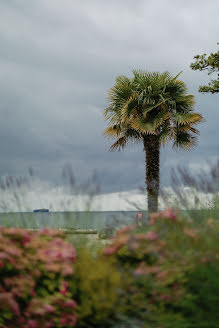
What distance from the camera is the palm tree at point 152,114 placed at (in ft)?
51.9

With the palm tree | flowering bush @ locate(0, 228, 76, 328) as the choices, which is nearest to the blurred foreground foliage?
flowering bush @ locate(0, 228, 76, 328)

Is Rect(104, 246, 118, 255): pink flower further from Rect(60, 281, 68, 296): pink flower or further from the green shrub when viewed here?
Rect(60, 281, 68, 296): pink flower

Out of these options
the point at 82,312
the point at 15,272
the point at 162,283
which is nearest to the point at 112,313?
the point at 82,312

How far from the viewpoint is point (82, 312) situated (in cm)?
331

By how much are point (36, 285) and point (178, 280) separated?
119cm

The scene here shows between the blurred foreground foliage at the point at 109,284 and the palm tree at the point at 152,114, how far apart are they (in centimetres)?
Answer: 1203

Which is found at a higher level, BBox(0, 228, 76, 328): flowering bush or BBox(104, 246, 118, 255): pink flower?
BBox(104, 246, 118, 255): pink flower

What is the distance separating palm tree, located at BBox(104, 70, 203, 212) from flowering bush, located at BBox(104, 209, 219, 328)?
12.0m

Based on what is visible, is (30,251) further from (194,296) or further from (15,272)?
(194,296)

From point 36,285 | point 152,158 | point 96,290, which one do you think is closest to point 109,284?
point 96,290

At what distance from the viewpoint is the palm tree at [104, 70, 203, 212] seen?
15.8m

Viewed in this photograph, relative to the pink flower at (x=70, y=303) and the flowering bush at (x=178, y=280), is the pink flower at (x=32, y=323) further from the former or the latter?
the flowering bush at (x=178, y=280)

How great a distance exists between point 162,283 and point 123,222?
1.16 meters

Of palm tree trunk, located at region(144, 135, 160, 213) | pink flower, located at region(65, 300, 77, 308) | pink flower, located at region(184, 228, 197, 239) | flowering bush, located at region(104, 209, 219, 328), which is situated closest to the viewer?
flowering bush, located at region(104, 209, 219, 328)
